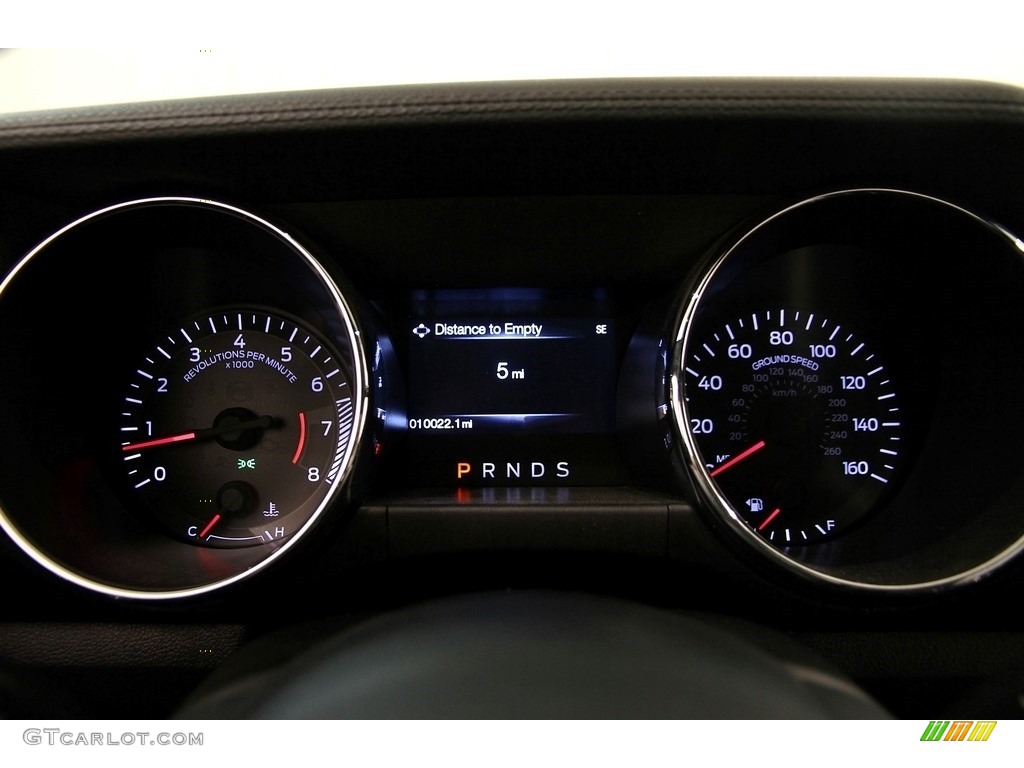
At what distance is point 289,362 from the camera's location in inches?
70.8

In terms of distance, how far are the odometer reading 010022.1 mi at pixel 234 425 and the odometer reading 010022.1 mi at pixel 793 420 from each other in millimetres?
774

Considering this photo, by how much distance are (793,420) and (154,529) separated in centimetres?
137

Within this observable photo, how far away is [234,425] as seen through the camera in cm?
174

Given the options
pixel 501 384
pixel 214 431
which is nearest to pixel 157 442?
pixel 214 431

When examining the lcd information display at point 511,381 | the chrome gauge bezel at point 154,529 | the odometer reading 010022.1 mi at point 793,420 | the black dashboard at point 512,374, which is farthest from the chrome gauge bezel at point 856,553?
the chrome gauge bezel at point 154,529

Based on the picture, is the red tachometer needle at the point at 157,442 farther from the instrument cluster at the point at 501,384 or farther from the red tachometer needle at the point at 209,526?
the red tachometer needle at the point at 209,526

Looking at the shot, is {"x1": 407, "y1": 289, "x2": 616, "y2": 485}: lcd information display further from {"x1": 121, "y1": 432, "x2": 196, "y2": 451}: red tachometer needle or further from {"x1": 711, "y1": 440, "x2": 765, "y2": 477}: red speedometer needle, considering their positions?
{"x1": 121, "y1": 432, "x2": 196, "y2": 451}: red tachometer needle

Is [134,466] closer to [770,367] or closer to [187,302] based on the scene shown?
[187,302]

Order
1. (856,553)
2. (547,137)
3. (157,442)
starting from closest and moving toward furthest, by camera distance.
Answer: (547,137), (856,553), (157,442)

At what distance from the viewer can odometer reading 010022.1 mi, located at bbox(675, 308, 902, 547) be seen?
1723 millimetres

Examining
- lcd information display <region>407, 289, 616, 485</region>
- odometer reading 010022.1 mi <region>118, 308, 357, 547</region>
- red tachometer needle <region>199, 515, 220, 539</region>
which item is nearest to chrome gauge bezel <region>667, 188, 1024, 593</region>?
lcd information display <region>407, 289, 616, 485</region>
